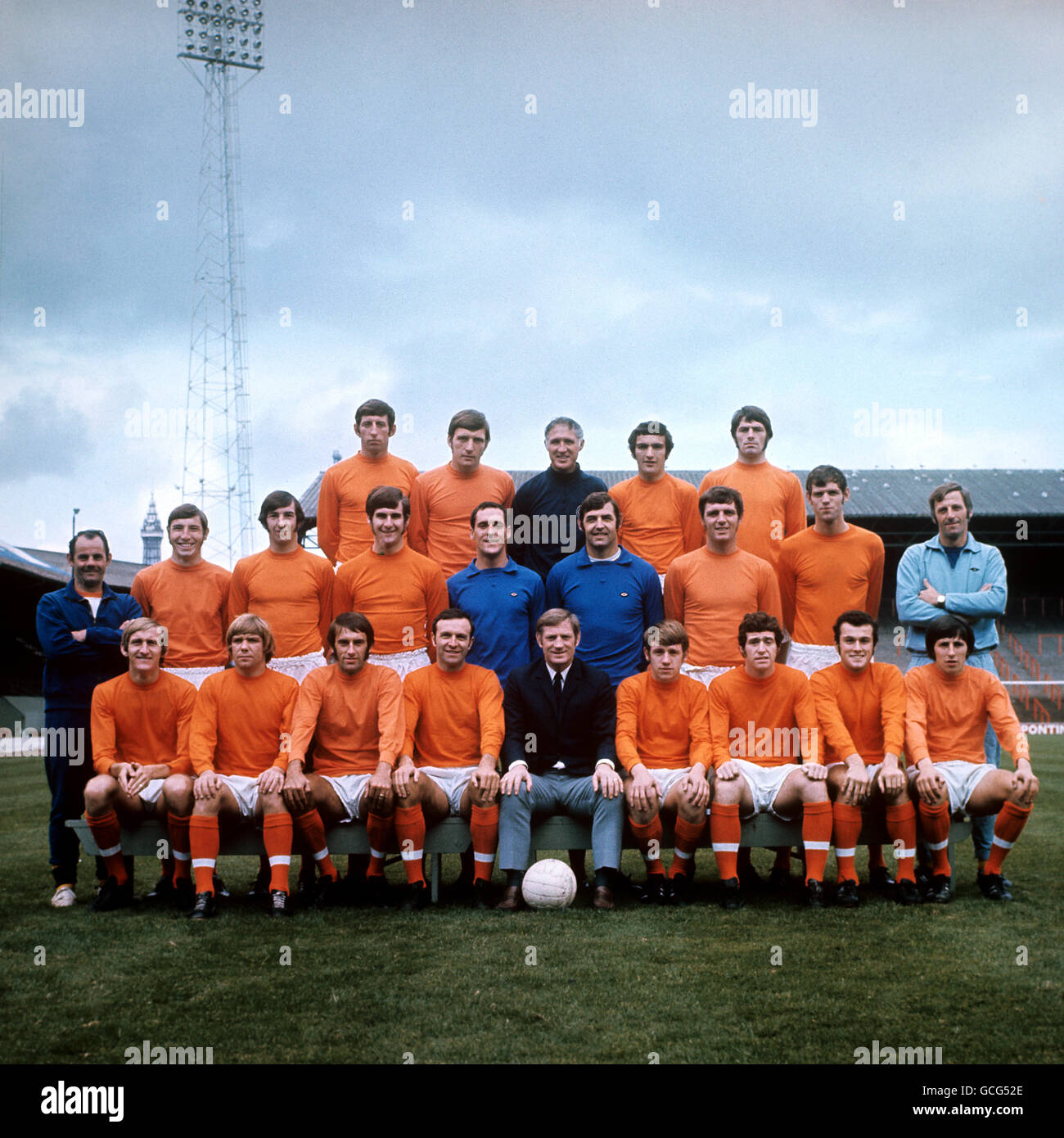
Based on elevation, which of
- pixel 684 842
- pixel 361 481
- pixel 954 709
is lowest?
pixel 684 842

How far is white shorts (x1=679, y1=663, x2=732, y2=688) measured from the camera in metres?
5.22

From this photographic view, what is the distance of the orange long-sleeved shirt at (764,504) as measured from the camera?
5.84 metres

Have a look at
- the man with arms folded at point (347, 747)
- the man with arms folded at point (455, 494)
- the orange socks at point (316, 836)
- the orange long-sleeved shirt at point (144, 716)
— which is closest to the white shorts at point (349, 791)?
the man with arms folded at point (347, 747)

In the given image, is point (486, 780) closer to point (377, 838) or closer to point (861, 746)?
point (377, 838)

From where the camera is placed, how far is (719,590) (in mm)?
5230

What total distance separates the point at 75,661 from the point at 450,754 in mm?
2125

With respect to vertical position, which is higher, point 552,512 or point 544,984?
point 552,512

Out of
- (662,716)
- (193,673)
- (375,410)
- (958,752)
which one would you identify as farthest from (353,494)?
(958,752)

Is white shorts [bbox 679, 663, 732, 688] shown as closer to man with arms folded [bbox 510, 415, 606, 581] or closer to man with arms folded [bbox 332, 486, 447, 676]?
man with arms folded [bbox 510, 415, 606, 581]

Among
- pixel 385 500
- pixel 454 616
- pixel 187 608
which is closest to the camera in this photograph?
pixel 454 616

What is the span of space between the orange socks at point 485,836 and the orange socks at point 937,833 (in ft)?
6.93

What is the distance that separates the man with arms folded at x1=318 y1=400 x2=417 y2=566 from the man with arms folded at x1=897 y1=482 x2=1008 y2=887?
3032 mm

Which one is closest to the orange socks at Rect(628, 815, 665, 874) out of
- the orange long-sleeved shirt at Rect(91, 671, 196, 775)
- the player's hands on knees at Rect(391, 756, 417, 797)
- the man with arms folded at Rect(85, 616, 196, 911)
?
the player's hands on knees at Rect(391, 756, 417, 797)

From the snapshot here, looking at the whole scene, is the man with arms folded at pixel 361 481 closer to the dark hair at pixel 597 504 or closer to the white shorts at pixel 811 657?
the dark hair at pixel 597 504
